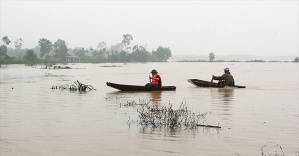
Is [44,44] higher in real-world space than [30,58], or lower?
higher

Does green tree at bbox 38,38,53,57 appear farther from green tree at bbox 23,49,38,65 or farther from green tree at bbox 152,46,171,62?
green tree at bbox 152,46,171,62

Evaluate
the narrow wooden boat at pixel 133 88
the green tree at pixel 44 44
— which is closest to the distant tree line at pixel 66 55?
the green tree at pixel 44 44

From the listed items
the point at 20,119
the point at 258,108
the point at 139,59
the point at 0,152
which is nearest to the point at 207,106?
the point at 258,108

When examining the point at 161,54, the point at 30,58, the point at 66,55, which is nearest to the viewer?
the point at 30,58

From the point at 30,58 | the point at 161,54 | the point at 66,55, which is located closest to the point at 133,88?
the point at 30,58

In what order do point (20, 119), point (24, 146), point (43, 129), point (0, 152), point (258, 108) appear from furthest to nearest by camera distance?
1. point (258, 108)
2. point (20, 119)
3. point (43, 129)
4. point (24, 146)
5. point (0, 152)

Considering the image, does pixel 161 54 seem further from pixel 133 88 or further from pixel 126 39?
pixel 133 88

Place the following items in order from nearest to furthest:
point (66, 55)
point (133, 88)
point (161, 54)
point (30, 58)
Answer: point (133, 88) → point (30, 58) → point (66, 55) → point (161, 54)

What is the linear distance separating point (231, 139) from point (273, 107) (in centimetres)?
680

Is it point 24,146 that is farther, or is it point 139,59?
point 139,59

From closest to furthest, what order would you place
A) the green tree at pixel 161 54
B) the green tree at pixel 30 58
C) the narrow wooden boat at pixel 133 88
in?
the narrow wooden boat at pixel 133 88 → the green tree at pixel 30 58 → the green tree at pixel 161 54

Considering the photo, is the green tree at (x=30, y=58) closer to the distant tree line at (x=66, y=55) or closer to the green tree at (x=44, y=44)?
the distant tree line at (x=66, y=55)

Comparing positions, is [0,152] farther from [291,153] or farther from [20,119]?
[291,153]

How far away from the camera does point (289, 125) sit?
389 inches
